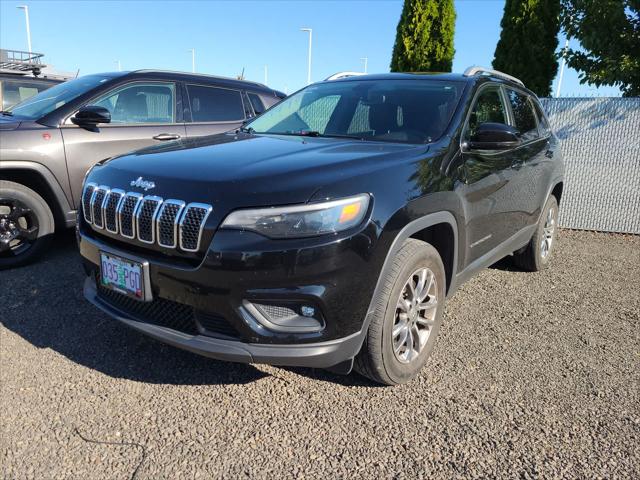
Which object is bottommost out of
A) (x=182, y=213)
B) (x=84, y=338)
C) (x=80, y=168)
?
(x=84, y=338)

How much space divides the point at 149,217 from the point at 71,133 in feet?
8.83

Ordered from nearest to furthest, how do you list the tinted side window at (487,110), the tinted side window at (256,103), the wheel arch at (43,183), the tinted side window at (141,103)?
the tinted side window at (487,110) < the wheel arch at (43,183) < the tinted side window at (141,103) < the tinted side window at (256,103)

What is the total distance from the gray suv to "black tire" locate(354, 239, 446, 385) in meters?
2.96

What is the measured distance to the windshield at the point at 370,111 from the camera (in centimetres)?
316

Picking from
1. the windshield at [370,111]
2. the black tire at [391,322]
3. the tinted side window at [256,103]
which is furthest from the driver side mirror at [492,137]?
the tinted side window at [256,103]

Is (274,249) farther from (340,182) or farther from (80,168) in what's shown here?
(80,168)

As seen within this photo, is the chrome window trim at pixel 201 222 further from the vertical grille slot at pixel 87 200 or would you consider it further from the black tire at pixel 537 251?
the black tire at pixel 537 251

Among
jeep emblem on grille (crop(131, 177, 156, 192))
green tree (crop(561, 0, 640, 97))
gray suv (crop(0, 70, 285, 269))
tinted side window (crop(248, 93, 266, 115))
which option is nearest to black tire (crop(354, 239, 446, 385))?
jeep emblem on grille (crop(131, 177, 156, 192))

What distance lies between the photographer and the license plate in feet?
7.92

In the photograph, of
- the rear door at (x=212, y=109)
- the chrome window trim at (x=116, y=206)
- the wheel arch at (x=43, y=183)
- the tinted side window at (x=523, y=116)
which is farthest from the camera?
the rear door at (x=212, y=109)

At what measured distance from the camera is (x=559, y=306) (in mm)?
4039

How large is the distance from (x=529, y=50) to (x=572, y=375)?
7.77 m

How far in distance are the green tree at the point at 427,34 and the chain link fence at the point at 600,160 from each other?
4.43 meters

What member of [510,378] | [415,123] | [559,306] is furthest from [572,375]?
[415,123]
